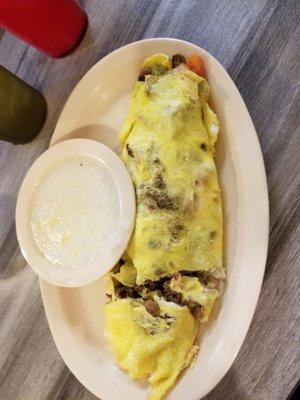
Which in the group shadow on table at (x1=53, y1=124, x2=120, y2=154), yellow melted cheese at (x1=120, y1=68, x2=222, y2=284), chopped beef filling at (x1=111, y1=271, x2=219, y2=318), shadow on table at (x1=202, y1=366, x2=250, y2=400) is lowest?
shadow on table at (x1=202, y1=366, x2=250, y2=400)

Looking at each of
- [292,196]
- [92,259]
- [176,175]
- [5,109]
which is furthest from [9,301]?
[292,196]

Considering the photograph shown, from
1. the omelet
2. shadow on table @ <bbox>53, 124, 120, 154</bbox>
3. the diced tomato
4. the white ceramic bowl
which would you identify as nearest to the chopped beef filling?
the omelet

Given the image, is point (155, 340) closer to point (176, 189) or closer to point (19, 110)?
point (176, 189)

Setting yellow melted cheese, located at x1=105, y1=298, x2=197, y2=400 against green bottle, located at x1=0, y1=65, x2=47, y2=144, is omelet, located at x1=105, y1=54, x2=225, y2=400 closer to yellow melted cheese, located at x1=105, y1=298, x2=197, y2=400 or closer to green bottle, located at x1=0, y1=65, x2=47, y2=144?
yellow melted cheese, located at x1=105, y1=298, x2=197, y2=400

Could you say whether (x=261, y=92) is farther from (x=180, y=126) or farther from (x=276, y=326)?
(x=276, y=326)

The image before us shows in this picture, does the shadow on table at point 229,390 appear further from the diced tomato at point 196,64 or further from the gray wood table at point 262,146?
the diced tomato at point 196,64

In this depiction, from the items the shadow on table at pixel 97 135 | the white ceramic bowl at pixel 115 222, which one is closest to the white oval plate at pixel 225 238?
the shadow on table at pixel 97 135
